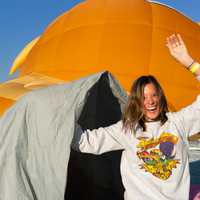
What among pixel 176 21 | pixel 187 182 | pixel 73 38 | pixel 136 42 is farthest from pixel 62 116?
pixel 176 21

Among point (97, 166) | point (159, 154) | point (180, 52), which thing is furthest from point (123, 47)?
point (159, 154)

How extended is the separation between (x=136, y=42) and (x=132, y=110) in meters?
A: 3.48

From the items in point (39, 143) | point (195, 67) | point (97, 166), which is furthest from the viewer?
point (97, 166)

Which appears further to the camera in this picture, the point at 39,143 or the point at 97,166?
the point at 97,166

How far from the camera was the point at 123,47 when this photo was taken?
4652 millimetres

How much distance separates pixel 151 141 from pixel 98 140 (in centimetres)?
32

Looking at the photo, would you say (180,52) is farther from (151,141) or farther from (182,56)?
(151,141)

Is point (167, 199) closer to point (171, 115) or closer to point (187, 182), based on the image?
point (187, 182)

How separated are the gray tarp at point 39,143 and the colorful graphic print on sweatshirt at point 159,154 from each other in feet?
1.44

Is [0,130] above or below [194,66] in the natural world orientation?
below

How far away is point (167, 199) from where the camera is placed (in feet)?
3.90

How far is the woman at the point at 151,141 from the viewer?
1242 mm

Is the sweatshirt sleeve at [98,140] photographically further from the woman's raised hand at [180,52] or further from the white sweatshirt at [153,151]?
the woman's raised hand at [180,52]

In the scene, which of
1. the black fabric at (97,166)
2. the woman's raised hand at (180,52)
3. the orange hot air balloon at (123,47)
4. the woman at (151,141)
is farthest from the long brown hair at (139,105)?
the orange hot air balloon at (123,47)
